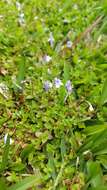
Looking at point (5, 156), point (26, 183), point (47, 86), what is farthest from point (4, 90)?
point (26, 183)

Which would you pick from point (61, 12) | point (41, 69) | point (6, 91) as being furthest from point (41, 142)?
point (61, 12)

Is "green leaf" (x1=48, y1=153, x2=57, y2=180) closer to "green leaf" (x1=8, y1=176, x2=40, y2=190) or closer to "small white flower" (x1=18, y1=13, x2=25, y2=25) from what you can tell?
"green leaf" (x1=8, y1=176, x2=40, y2=190)

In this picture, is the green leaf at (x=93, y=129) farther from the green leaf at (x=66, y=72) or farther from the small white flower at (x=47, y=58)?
the small white flower at (x=47, y=58)

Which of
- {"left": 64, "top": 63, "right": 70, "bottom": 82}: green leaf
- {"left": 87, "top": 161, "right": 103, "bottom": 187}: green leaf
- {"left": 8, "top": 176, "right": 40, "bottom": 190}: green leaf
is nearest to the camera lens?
{"left": 8, "top": 176, "right": 40, "bottom": 190}: green leaf

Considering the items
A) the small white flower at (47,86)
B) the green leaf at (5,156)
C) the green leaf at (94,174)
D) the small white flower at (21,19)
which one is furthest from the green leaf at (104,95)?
the small white flower at (21,19)

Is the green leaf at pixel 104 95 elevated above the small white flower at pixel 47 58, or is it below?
below

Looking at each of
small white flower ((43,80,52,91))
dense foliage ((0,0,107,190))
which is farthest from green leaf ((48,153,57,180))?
small white flower ((43,80,52,91))

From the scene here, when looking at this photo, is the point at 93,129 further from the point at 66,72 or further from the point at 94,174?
the point at 66,72

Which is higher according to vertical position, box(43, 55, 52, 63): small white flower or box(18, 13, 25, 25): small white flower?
box(18, 13, 25, 25): small white flower

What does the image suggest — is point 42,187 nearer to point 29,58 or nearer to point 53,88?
point 53,88

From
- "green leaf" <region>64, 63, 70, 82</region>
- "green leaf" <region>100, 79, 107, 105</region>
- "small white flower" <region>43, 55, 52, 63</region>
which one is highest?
"small white flower" <region>43, 55, 52, 63</region>
